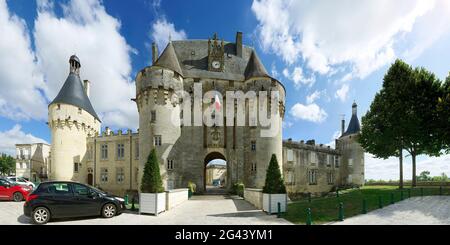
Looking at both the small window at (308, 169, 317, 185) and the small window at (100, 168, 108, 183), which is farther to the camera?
the small window at (308, 169, 317, 185)

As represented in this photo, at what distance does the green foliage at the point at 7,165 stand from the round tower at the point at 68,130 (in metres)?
35.7

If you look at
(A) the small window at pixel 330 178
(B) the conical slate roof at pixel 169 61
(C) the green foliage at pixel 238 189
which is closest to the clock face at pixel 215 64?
(B) the conical slate roof at pixel 169 61

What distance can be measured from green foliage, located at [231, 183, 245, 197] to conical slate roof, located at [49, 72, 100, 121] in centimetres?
2288

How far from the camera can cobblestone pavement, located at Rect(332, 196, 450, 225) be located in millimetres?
9406

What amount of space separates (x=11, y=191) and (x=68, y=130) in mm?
17479

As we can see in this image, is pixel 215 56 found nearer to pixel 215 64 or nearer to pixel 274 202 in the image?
pixel 215 64

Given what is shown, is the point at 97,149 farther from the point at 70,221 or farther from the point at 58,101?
the point at 70,221

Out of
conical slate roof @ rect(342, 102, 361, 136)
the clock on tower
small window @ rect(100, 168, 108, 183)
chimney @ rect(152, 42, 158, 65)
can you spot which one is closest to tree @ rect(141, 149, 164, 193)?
the clock on tower

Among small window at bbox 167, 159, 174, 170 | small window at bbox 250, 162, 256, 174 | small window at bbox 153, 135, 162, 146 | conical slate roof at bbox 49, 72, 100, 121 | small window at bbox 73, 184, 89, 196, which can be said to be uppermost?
conical slate roof at bbox 49, 72, 100, 121

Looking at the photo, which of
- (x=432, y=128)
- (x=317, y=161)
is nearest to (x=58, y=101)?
(x=317, y=161)

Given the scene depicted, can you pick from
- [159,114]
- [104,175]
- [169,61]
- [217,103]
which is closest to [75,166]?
[104,175]

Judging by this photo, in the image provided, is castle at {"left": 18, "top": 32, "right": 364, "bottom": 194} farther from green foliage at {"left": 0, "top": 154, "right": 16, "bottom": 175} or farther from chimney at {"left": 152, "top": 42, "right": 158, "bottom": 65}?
green foliage at {"left": 0, "top": 154, "right": 16, "bottom": 175}

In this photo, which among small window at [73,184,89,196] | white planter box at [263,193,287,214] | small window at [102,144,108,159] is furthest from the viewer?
small window at [102,144,108,159]

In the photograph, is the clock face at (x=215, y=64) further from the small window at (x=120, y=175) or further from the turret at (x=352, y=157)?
the turret at (x=352, y=157)
